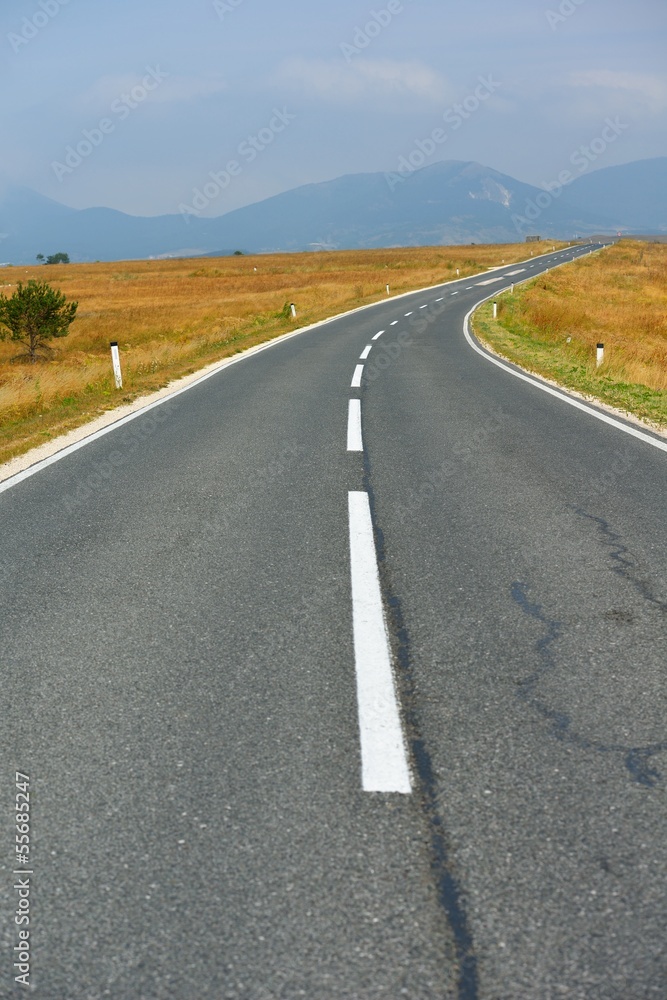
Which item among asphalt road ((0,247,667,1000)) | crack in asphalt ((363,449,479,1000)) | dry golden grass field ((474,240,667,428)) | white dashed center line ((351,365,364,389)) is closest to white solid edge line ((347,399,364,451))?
white dashed center line ((351,365,364,389))

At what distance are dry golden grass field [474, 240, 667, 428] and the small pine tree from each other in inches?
584

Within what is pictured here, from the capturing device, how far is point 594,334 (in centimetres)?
2555

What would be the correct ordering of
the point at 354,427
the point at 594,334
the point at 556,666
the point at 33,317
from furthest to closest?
the point at 33,317
the point at 594,334
the point at 354,427
the point at 556,666

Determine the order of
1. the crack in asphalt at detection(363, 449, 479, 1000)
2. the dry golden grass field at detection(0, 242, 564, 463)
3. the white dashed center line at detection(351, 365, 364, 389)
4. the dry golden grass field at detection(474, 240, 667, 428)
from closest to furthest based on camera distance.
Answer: the crack in asphalt at detection(363, 449, 479, 1000), the dry golden grass field at detection(0, 242, 564, 463), the dry golden grass field at detection(474, 240, 667, 428), the white dashed center line at detection(351, 365, 364, 389)

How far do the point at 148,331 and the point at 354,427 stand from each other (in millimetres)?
26149

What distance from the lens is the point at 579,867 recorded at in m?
2.44

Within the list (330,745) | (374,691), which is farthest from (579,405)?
(330,745)

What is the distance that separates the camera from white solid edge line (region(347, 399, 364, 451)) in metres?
9.45

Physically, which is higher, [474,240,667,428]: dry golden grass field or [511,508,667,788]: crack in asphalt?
[511,508,667,788]: crack in asphalt

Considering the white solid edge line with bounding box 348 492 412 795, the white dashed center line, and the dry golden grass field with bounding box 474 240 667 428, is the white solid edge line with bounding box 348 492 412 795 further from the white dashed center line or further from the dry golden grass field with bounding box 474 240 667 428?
the white dashed center line

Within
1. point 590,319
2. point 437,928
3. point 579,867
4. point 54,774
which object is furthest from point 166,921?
point 590,319

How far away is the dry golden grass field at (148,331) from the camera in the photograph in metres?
14.1

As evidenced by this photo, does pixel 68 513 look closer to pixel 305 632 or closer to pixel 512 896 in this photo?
pixel 305 632

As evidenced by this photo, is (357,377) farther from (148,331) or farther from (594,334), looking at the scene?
(148,331)
